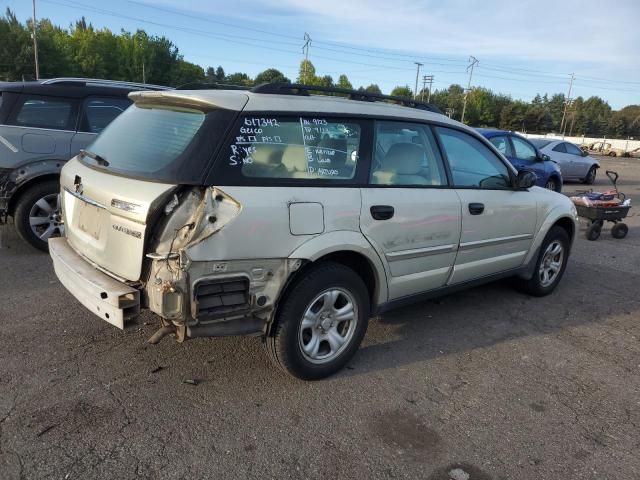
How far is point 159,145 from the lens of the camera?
3.03 metres

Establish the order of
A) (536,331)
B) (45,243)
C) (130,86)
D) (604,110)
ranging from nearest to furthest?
1. (536,331)
2. (45,243)
3. (130,86)
4. (604,110)

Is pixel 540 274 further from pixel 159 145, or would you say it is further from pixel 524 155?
pixel 524 155

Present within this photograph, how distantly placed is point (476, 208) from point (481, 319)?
1174 mm

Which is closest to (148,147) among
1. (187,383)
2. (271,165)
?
(271,165)

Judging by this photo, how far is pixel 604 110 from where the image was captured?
4360 inches

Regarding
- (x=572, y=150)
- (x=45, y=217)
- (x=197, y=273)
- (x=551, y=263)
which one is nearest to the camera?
(x=197, y=273)

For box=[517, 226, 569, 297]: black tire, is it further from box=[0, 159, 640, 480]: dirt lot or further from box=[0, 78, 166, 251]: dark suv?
box=[0, 78, 166, 251]: dark suv

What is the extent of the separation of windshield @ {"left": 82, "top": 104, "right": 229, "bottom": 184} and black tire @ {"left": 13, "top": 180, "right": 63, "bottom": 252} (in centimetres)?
247

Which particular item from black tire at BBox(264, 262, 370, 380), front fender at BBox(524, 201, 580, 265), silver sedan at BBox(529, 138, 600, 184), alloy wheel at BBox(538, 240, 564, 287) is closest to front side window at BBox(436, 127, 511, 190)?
front fender at BBox(524, 201, 580, 265)

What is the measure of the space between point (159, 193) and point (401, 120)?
1.91 metres

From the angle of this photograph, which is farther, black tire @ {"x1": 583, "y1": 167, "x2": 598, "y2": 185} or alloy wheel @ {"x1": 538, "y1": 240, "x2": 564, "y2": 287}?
black tire @ {"x1": 583, "y1": 167, "x2": 598, "y2": 185}

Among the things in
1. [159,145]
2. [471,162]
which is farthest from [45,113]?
[471,162]

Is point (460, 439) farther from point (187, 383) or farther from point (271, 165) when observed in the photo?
point (271, 165)

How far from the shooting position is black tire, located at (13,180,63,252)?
549 centimetres
